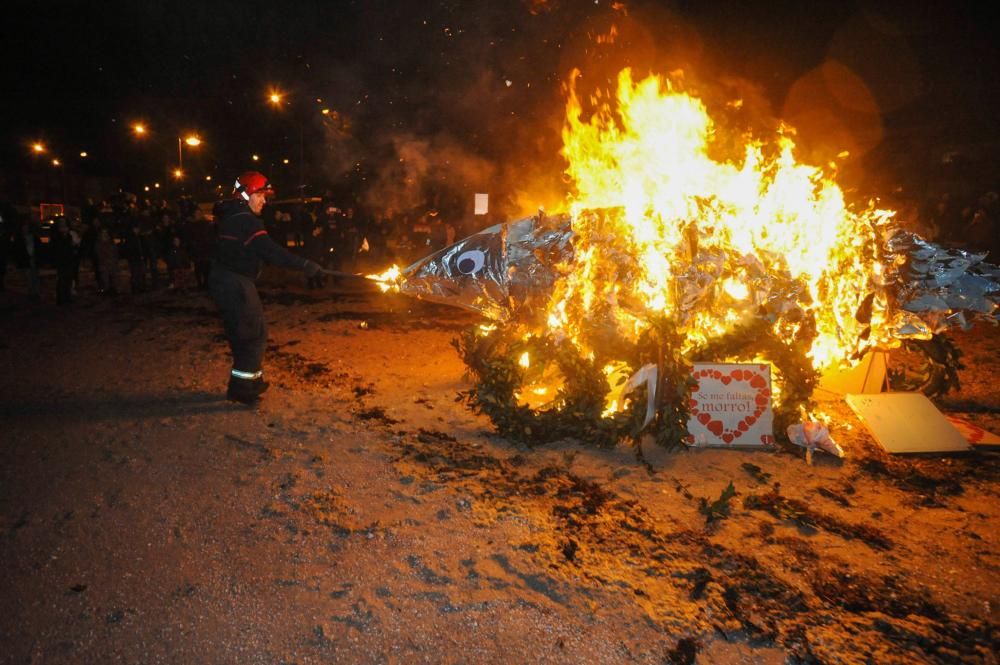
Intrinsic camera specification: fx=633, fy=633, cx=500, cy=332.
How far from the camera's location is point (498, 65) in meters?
10.0

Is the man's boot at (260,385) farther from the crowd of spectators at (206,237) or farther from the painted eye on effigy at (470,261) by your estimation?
the crowd of spectators at (206,237)

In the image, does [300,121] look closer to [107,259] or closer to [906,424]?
[107,259]

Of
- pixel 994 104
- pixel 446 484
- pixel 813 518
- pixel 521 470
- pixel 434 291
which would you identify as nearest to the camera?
pixel 813 518

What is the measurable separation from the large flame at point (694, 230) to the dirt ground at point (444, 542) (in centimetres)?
115

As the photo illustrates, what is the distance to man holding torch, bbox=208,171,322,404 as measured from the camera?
6.07m

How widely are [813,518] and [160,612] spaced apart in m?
3.85

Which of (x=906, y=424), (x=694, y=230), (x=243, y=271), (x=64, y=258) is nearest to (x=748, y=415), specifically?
(x=906, y=424)

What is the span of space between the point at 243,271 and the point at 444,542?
3.74 m

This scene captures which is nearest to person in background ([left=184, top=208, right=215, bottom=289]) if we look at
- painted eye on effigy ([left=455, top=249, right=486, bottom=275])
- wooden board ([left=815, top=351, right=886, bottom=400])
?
painted eye on effigy ([left=455, top=249, right=486, bottom=275])

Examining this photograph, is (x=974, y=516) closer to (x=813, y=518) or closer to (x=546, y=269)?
(x=813, y=518)

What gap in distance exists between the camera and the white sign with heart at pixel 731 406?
17.4 ft

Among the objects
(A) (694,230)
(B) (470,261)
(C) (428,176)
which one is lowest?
(B) (470,261)

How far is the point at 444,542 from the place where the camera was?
12.2 ft

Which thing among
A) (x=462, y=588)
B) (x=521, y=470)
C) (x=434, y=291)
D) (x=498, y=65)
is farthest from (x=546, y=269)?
(x=498, y=65)
